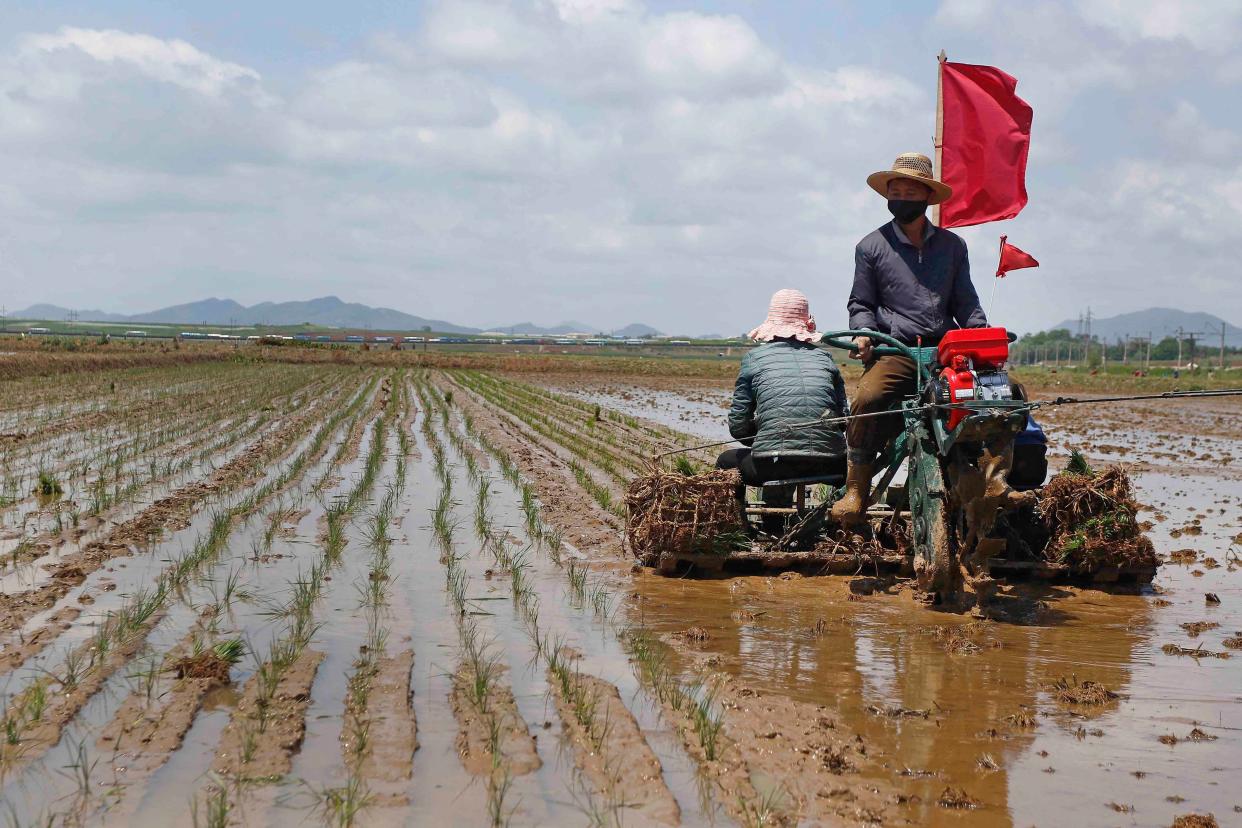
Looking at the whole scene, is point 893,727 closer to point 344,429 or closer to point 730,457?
point 730,457

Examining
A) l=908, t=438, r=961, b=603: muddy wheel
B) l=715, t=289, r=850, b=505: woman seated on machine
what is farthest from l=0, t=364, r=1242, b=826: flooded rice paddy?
l=715, t=289, r=850, b=505: woman seated on machine

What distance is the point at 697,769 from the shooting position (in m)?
3.60

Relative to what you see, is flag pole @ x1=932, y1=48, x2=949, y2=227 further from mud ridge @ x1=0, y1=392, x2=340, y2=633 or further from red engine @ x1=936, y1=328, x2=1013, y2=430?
mud ridge @ x1=0, y1=392, x2=340, y2=633

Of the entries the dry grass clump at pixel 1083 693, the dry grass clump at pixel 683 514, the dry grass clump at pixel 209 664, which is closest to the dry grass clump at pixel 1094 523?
the dry grass clump at pixel 683 514

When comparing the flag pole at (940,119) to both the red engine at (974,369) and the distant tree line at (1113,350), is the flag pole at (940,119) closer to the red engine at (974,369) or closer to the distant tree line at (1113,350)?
the red engine at (974,369)

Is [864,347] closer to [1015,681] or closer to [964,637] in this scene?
[964,637]

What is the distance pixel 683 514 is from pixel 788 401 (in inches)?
35.3

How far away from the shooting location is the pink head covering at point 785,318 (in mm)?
7055

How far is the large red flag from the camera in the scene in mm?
7629

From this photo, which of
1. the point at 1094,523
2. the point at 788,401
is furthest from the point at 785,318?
the point at 1094,523

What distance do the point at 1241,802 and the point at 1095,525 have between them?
122 inches

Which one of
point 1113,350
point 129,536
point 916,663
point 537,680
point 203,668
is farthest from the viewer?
point 1113,350

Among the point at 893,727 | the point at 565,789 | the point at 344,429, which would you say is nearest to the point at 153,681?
the point at 565,789

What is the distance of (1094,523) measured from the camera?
6.36 metres
